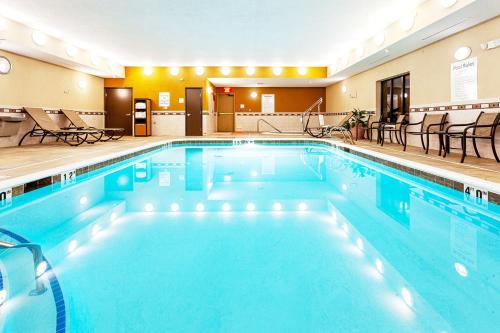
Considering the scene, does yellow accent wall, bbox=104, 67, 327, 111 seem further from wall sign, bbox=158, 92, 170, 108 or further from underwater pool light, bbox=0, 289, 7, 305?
underwater pool light, bbox=0, 289, 7, 305

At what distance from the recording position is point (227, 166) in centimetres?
680

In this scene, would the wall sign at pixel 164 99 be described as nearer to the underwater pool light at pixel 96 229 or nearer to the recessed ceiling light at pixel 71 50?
the recessed ceiling light at pixel 71 50

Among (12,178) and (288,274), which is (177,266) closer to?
(288,274)

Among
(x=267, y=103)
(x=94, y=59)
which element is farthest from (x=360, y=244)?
(x=267, y=103)

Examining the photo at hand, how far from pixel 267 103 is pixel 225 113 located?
1901 mm

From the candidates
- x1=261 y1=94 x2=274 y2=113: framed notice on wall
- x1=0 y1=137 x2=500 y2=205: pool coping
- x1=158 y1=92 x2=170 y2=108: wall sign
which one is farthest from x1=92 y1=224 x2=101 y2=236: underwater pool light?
x1=261 y1=94 x2=274 y2=113: framed notice on wall

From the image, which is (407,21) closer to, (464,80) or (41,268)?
(464,80)

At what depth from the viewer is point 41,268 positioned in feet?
6.91

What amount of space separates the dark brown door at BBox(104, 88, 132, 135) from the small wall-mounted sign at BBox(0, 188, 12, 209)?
959 centimetres

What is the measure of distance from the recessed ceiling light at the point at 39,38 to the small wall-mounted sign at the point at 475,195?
801cm

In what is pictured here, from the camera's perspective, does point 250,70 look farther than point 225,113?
No

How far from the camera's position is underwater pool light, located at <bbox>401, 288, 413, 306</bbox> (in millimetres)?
1719

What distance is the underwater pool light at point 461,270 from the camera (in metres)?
2.10

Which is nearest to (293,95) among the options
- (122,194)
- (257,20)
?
(257,20)
